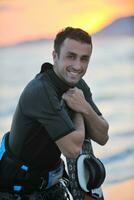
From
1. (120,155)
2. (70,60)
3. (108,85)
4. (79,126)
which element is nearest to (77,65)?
(70,60)

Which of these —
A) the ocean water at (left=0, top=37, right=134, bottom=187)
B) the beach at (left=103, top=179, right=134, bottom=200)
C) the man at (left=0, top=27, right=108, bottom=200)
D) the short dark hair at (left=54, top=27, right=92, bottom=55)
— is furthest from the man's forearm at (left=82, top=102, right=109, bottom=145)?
the beach at (left=103, top=179, right=134, bottom=200)

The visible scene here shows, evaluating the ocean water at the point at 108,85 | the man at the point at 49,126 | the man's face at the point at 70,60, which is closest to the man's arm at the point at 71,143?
the man at the point at 49,126

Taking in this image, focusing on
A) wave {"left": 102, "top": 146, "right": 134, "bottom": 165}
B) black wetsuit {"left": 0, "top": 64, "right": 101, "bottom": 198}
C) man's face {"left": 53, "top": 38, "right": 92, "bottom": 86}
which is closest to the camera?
black wetsuit {"left": 0, "top": 64, "right": 101, "bottom": 198}

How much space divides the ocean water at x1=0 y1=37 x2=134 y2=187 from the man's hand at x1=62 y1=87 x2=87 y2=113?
0.66 m

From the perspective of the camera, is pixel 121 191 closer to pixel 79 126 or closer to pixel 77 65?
pixel 79 126

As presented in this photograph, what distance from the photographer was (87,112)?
1858mm

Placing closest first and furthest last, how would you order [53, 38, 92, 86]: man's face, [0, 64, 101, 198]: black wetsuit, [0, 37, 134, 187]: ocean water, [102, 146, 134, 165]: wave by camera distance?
[0, 64, 101, 198]: black wetsuit, [53, 38, 92, 86]: man's face, [0, 37, 134, 187]: ocean water, [102, 146, 134, 165]: wave

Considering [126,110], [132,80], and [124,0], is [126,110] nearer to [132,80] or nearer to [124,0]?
[132,80]

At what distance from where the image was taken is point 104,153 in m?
2.55

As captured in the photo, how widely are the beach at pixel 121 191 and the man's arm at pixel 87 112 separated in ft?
2.36

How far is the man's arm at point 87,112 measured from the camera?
72.3 inches

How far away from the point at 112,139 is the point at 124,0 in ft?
2.70

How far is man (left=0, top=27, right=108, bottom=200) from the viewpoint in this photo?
1652mm

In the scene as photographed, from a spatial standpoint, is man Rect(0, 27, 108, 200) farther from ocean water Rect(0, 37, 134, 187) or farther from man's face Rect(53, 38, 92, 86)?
ocean water Rect(0, 37, 134, 187)
